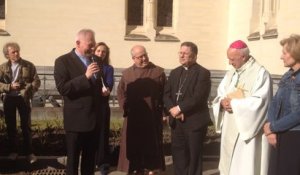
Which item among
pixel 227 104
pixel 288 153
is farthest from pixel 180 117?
pixel 288 153

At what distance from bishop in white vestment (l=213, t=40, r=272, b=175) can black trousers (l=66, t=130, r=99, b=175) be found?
1535mm

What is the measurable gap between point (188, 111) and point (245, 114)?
3.66 feet

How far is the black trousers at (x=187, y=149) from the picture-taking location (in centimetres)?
659

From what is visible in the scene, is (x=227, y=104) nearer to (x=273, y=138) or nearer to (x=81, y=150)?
(x=273, y=138)

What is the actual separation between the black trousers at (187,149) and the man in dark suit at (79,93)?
119 cm

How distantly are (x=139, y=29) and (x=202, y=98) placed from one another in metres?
15.1

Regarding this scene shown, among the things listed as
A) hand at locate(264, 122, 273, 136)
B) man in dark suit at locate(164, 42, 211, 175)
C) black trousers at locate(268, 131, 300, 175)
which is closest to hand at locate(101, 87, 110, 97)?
man in dark suit at locate(164, 42, 211, 175)

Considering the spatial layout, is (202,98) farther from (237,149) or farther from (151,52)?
(151,52)

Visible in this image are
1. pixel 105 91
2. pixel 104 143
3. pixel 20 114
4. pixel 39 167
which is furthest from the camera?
pixel 39 167

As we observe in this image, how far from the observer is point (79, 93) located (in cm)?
580

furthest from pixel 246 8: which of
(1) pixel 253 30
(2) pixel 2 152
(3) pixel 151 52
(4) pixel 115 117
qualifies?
(2) pixel 2 152

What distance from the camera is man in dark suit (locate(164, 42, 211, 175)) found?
259 inches

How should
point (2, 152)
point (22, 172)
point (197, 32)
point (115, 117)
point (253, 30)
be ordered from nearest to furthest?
point (22, 172)
point (2, 152)
point (115, 117)
point (253, 30)
point (197, 32)

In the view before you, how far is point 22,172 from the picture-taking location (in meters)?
7.73
